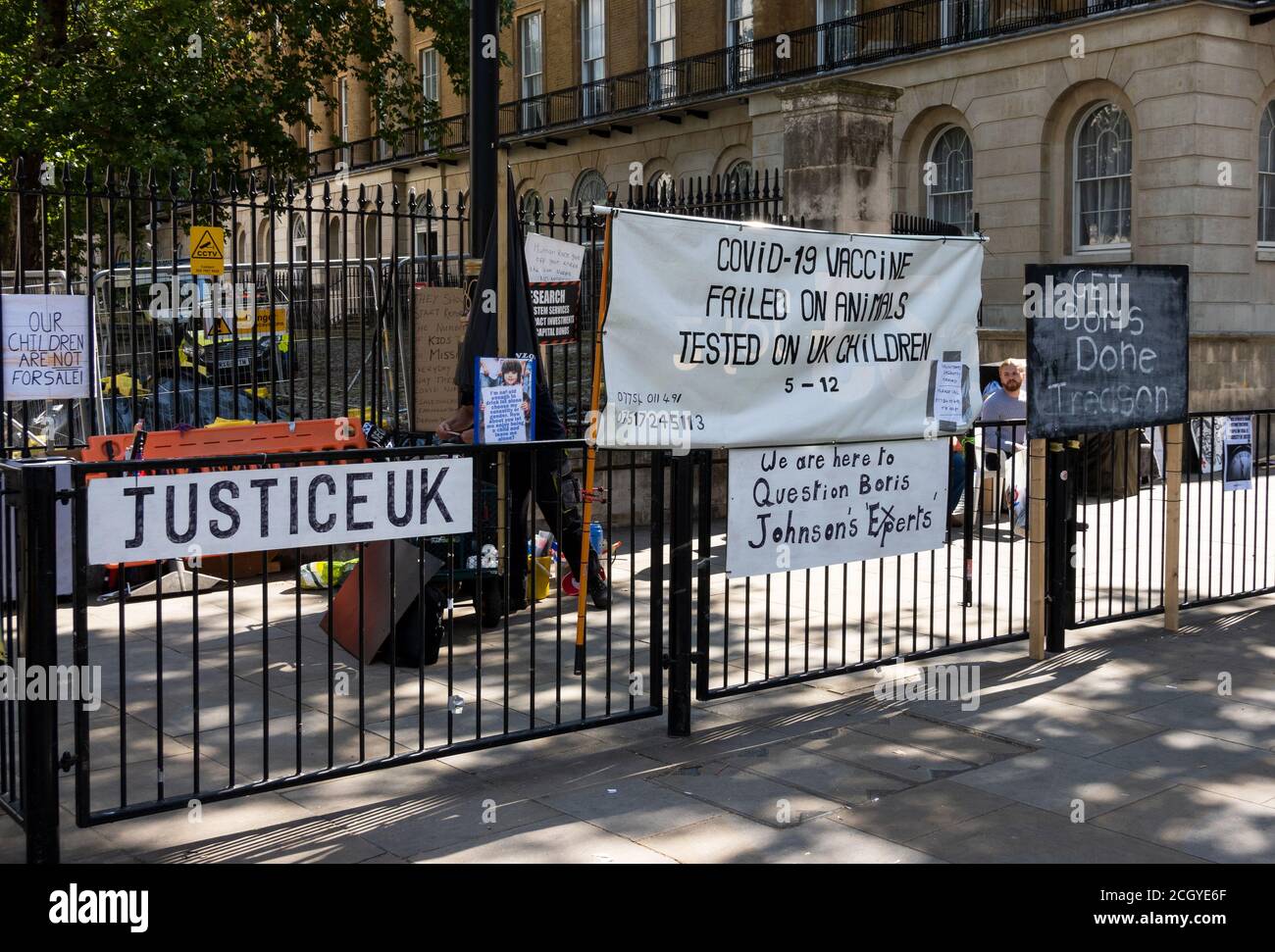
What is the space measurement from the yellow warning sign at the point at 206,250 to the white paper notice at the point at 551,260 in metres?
2.26

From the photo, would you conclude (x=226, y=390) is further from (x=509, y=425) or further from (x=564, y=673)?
(x=564, y=673)

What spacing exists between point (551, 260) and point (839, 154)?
458 centimetres

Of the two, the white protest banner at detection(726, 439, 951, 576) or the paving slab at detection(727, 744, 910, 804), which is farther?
the white protest banner at detection(726, 439, 951, 576)

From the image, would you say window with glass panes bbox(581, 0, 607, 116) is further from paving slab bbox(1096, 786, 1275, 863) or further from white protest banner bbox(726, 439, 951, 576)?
paving slab bbox(1096, 786, 1275, 863)

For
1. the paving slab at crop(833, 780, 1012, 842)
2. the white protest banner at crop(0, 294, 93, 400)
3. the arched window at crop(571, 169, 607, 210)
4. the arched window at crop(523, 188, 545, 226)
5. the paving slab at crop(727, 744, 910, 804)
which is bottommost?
the paving slab at crop(833, 780, 1012, 842)

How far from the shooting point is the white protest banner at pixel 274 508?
473cm

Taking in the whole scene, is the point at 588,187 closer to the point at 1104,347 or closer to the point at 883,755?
the point at 1104,347

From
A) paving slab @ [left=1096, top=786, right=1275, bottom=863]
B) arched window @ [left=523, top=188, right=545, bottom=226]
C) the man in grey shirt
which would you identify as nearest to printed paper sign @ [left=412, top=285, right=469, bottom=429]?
→ arched window @ [left=523, top=188, right=545, bottom=226]

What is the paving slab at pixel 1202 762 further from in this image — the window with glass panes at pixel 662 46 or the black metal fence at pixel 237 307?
the window with glass panes at pixel 662 46

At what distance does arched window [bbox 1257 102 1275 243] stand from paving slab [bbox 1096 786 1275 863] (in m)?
18.9

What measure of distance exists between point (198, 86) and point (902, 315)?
15.4 metres

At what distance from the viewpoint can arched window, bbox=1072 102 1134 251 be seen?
2227cm

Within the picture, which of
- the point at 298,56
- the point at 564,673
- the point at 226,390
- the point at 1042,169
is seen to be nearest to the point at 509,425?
the point at 564,673

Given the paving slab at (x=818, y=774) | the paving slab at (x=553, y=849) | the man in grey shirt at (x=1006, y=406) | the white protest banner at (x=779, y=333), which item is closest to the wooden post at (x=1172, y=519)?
the white protest banner at (x=779, y=333)
